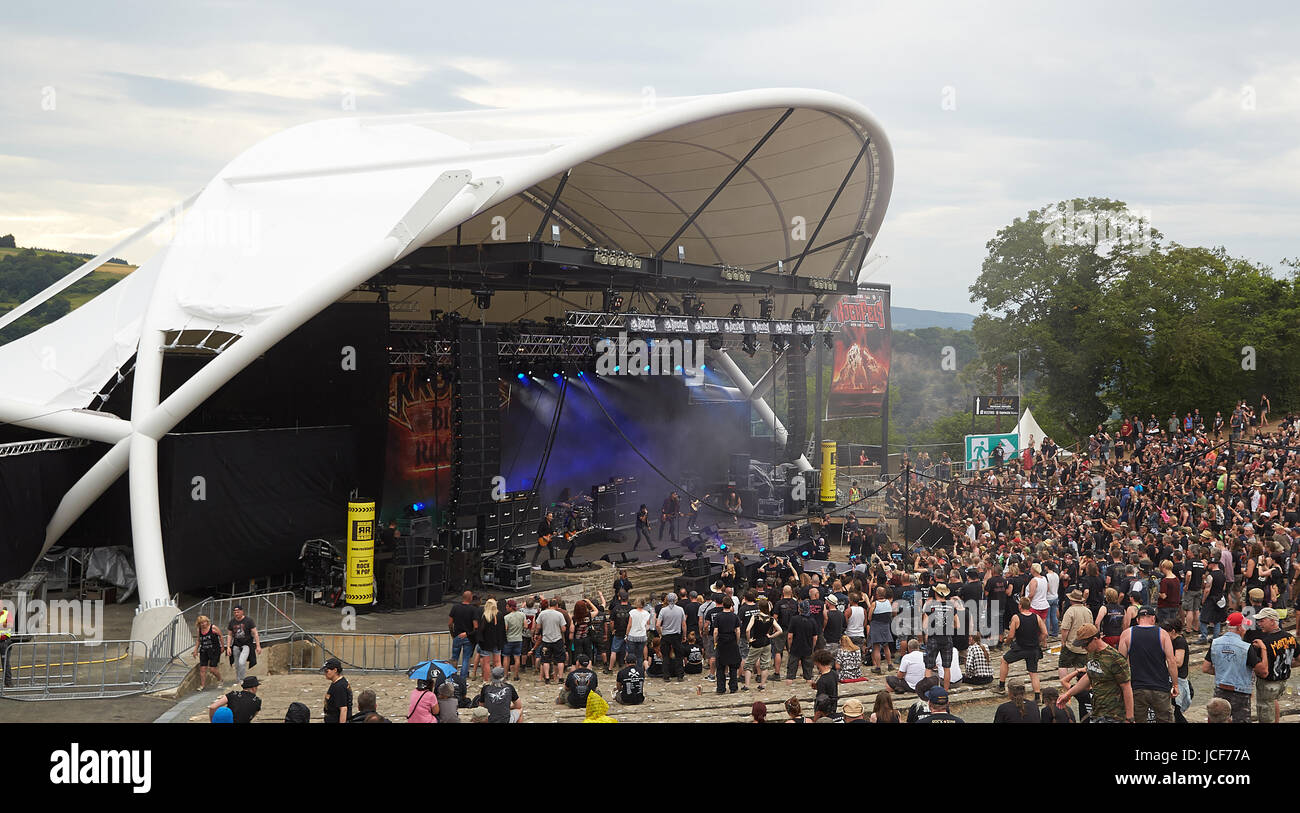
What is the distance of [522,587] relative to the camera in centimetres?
1839

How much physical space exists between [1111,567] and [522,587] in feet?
33.2

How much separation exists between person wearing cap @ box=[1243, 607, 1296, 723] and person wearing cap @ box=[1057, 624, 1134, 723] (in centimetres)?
124

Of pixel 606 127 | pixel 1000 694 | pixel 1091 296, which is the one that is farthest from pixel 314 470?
pixel 1091 296

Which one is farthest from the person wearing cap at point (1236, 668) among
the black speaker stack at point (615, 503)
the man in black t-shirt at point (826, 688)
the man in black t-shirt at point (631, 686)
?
the black speaker stack at point (615, 503)

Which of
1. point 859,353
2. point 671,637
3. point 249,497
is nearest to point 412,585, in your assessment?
point 249,497

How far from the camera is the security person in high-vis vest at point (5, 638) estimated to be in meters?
11.7

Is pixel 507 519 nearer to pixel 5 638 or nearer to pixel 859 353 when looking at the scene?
pixel 5 638

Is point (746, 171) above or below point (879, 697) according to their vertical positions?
above

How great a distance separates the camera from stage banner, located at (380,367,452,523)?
918 inches

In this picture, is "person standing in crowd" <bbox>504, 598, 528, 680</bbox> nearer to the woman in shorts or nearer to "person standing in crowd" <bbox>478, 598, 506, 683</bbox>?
"person standing in crowd" <bbox>478, 598, 506, 683</bbox>

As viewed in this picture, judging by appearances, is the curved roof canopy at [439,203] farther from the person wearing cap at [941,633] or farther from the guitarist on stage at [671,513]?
the person wearing cap at [941,633]

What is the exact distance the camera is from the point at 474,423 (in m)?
17.9
